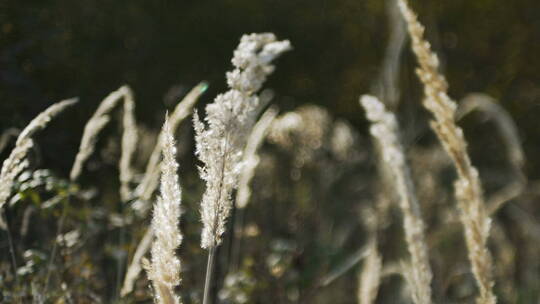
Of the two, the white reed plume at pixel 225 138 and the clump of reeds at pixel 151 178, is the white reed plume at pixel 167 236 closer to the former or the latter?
the white reed plume at pixel 225 138

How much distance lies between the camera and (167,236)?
1115mm

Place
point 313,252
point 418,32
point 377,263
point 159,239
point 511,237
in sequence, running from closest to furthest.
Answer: point 159,239 → point 418,32 → point 377,263 → point 313,252 → point 511,237

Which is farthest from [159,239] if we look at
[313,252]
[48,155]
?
[313,252]

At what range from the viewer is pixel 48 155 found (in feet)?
10.2

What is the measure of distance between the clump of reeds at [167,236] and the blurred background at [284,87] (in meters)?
1.10

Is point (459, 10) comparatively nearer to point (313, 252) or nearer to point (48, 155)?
point (313, 252)

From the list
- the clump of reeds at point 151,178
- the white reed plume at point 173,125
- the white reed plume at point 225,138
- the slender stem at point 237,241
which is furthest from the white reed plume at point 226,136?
the slender stem at point 237,241

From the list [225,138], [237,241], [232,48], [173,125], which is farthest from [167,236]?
[232,48]

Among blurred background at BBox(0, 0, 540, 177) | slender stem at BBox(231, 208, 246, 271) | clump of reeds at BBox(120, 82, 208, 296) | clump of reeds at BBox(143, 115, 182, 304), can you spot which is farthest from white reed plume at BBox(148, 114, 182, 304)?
slender stem at BBox(231, 208, 246, 271)

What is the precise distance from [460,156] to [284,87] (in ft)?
17.8

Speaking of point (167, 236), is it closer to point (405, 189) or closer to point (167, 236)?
A: point (167, 236)

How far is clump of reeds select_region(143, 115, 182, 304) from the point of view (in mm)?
1092

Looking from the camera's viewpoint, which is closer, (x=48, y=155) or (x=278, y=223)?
(x=48, y=155)

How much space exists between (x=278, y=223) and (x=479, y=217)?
2.81m
